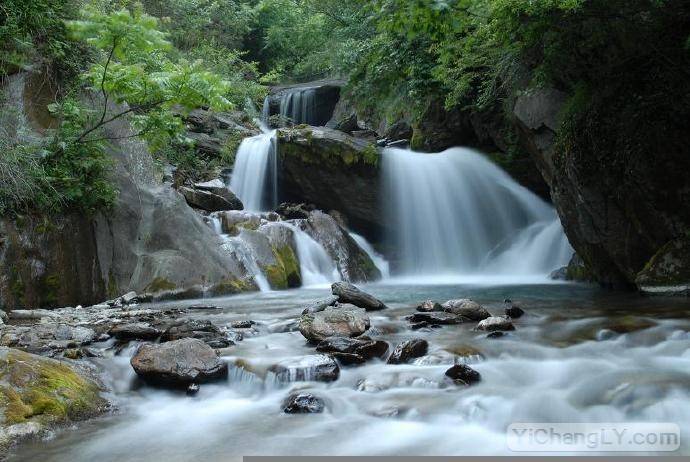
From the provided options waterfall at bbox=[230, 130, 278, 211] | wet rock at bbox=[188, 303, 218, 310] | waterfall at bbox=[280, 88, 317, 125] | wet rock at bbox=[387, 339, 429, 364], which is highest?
waterfall at bbox=[280, 88, 317, 125]

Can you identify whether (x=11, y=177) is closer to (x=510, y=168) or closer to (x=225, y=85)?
(x=225, y=85)

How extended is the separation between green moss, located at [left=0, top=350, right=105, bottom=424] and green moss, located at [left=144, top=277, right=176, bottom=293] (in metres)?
5.24

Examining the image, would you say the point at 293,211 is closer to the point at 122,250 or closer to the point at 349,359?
the point at 122,250

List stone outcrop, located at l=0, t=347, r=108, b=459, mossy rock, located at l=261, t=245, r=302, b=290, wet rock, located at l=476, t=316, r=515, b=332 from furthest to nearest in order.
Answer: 1. mossy rock, located at l=261, t=245, r=302, b=290
2. wet rock, located at l=476, t=316, r=515, b=332
3. stone outcrop, located at l=0, t=347, r=108, b=459

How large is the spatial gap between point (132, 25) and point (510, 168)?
37.0 ft

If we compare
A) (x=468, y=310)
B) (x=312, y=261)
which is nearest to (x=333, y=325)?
(x=468, y=310)

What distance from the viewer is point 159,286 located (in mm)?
9352

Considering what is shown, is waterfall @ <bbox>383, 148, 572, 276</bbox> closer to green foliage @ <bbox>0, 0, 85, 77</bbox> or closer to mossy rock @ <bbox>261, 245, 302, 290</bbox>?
mossy rock @ <bbox>261, 245, 302, 290</bbox>

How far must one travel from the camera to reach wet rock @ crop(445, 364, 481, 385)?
14.2 ft

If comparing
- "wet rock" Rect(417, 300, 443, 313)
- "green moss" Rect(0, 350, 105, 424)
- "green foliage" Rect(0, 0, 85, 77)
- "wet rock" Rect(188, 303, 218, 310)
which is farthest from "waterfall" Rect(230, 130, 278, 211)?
"green moss" Rect(0, 350, 105, 424)

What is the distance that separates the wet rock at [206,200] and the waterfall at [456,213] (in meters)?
4.50

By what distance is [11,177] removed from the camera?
7.46m

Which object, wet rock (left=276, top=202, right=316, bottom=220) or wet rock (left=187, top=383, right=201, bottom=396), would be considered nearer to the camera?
wet rock (left=187, top=383, right=201, bottom=396)

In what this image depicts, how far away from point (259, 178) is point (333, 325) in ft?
35.8
